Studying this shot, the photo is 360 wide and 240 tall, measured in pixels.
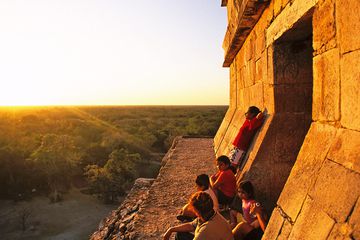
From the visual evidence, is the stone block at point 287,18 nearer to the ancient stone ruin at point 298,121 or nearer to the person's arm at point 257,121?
the ancient stone ruin at point 298,121

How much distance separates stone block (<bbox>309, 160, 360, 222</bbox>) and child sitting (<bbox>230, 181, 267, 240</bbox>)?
1.26 meters

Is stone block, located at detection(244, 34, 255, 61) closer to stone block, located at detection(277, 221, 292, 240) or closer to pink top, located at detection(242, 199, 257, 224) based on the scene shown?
pink top, located at detection(242, 199, 257, 224)

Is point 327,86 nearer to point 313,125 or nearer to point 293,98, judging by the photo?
point 313,125

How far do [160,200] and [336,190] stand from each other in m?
3.60

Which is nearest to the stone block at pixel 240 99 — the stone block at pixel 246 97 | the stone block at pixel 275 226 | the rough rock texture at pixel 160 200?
the stone block at pixel 246 97

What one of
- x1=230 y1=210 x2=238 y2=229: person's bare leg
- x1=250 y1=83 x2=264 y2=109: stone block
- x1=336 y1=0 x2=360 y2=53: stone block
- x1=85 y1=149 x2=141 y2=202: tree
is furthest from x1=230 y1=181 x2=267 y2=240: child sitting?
x1=85 y1=149 x2=141 y2=202: tree

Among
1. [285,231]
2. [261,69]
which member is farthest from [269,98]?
[285,231]

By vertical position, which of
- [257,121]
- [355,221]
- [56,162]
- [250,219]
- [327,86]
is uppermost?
[327,86]

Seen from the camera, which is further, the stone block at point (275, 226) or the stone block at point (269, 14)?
the stone block at point (269, 14)

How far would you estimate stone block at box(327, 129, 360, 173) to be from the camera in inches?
71.9

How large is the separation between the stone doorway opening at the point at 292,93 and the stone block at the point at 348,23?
67.0 inches

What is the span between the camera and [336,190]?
1879 mm

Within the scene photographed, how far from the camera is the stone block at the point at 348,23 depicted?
186cm

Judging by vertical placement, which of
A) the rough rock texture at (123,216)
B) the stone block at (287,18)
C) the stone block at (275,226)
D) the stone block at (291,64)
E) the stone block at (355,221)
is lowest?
the rough rock texture at (123,216)
